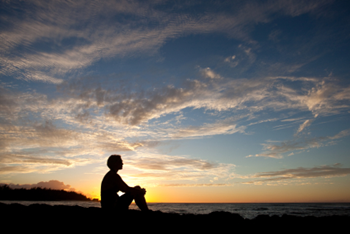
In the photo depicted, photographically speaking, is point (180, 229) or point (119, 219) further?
point (180, 229)

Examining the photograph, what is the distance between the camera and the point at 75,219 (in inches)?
222

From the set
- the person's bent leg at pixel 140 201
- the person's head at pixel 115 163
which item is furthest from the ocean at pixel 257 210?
the person's head at pixel 115 163

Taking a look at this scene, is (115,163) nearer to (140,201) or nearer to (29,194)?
(140,201)

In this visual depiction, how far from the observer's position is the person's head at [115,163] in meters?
4.92

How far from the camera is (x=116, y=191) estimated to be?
186 inches

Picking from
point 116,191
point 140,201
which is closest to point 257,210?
point 140,201

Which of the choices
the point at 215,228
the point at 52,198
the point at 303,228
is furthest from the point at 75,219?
the point at 52,198

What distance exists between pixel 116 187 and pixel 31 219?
301 cm

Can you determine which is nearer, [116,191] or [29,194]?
[116,191]

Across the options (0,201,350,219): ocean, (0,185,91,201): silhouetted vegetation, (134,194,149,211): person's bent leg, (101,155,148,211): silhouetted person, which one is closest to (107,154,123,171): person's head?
(101,155,148,211): silhouetted person

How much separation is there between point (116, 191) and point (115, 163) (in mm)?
646

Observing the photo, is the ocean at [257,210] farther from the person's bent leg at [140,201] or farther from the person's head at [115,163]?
the person's head at [115,163]

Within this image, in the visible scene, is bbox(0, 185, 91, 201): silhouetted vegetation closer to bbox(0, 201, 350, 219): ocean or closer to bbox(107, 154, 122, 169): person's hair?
bbox(0, 201, 350, 219): ocean

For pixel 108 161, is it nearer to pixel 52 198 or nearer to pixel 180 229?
pixel 180 229
